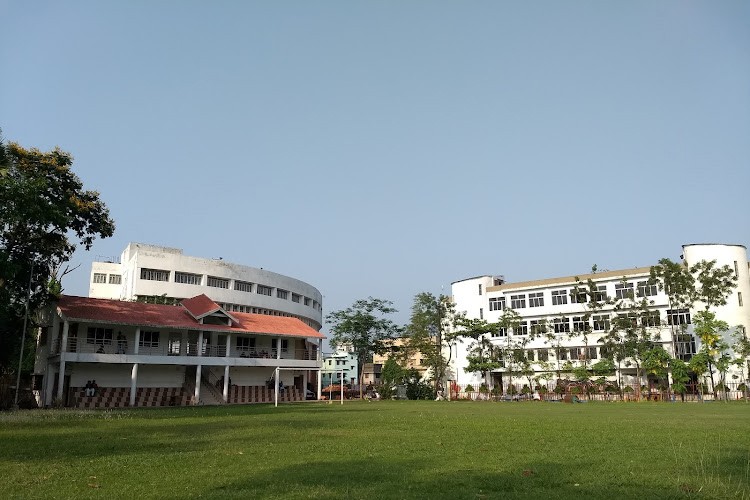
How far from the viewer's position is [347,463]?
33.0 ft

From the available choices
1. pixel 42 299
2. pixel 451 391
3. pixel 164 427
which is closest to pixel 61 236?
pixel 42 299

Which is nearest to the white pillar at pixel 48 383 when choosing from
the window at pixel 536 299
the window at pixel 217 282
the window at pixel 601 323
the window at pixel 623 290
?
the window at pixel 217 282

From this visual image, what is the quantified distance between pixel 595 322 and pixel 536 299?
7448 millimetres

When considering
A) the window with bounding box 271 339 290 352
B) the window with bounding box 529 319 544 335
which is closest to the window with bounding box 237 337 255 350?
the window with bounding box 271 339 290 352

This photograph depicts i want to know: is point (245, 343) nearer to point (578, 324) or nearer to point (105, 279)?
point (578, 324)

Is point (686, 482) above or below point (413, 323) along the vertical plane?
below

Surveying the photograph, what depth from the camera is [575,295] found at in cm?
5769

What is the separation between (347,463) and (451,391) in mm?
52709

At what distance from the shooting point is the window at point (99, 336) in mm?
36834

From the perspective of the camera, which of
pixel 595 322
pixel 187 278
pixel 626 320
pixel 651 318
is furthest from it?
pixel 187 278

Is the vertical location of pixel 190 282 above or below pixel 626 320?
above

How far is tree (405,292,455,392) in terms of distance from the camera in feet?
194

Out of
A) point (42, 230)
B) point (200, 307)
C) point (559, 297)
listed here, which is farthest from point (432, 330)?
point (42, 230)

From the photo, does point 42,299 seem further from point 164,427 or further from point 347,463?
point 347,463
